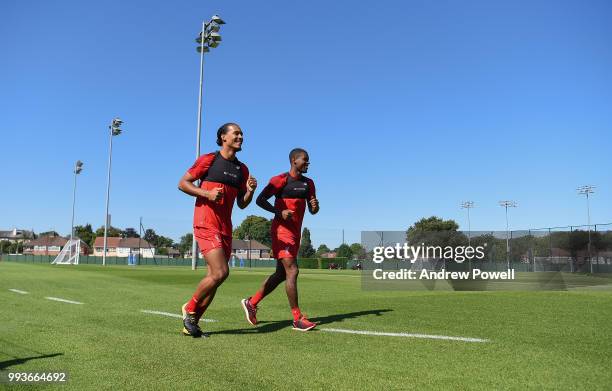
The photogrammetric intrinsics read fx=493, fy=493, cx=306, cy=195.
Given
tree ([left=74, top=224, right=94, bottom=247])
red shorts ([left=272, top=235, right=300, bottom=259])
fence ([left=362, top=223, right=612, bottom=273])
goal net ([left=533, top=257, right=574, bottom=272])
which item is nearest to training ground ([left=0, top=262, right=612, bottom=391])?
red shorts ([left=272, top=235, right=300, bottom=259])

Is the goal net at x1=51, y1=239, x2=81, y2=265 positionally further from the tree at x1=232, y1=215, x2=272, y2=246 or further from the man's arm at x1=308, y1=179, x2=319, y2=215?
the tree at x1=232, y1=215, x2=272, y2=246

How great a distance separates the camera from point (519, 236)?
31047 millimetres

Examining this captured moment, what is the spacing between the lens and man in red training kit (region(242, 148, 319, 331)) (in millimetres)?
5787

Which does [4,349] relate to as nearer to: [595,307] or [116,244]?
[595,307]

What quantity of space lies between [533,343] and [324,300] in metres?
5.21

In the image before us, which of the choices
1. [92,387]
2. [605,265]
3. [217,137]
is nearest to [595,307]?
[217,137]

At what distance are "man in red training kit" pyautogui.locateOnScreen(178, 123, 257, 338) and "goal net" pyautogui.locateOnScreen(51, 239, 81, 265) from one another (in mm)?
49688

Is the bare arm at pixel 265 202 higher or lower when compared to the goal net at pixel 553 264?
higher

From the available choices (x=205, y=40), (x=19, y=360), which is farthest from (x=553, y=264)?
(x=19, y=360)

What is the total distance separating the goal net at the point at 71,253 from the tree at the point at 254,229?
9149 centimetres

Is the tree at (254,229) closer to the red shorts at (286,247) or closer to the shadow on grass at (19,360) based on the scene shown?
the red shorts at (286,247)

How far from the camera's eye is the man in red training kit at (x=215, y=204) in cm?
485

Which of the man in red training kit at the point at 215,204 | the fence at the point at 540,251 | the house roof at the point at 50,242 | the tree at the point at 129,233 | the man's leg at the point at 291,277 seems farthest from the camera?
the house roof at the point at 50,242

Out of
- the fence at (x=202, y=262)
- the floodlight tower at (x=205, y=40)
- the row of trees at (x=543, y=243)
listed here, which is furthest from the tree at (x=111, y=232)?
the row of trees at (x=543, y=243)
